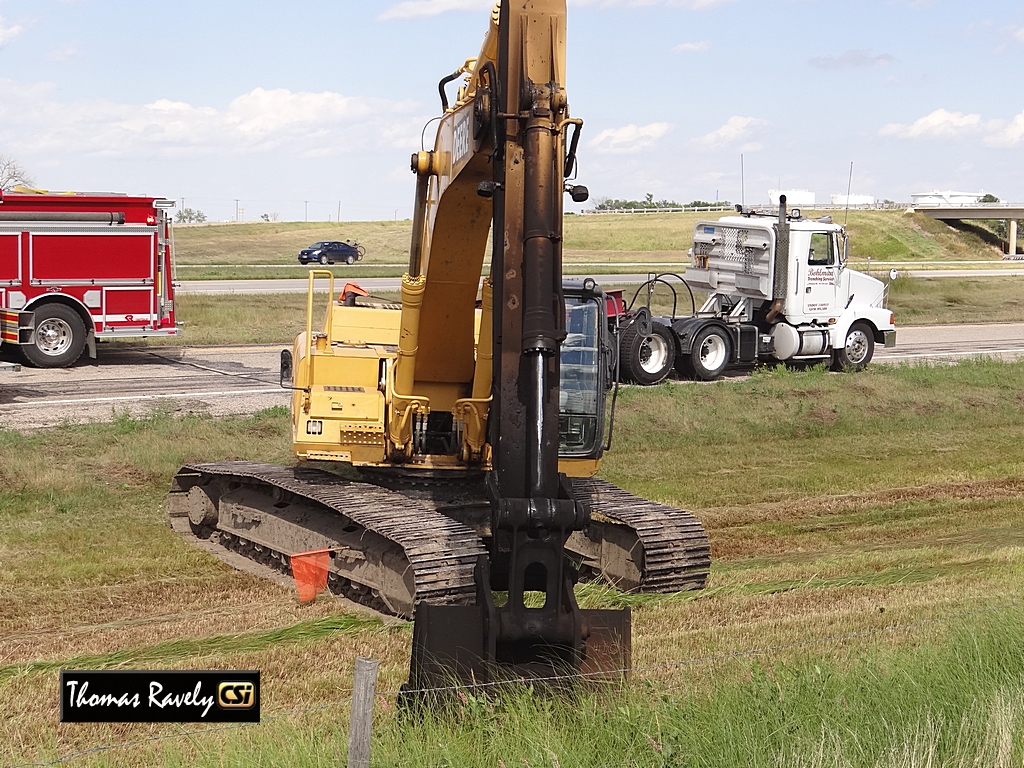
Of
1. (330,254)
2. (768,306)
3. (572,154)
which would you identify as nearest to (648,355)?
(768,306)

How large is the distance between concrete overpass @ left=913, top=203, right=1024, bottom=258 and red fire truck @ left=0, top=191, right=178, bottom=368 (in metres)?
82.8

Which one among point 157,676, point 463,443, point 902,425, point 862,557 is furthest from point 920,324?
point 157,676

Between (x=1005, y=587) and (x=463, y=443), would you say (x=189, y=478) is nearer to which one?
(x=463, y=443)

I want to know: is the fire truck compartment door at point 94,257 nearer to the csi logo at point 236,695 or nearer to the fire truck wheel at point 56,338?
the fire truck wheel at point 56,338

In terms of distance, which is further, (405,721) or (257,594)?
(257,594)

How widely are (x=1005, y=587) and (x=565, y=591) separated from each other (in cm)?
474

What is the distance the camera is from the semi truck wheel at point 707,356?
2370cm

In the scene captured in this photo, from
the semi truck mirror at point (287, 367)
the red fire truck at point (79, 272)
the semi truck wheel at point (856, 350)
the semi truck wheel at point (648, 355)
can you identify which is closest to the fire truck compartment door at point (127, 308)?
the red fire truck at point (79, 272)

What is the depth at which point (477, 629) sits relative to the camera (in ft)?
21.3

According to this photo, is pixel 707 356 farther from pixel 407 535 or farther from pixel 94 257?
pixel 407 535

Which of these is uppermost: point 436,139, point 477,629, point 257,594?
point 436,139

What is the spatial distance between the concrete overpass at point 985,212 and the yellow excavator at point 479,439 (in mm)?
91153

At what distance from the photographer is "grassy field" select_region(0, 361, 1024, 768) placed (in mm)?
5844

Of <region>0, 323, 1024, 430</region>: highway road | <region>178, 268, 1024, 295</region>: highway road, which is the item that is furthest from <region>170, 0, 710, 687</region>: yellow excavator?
<region>178, 268, 1024, 295</region>: highway road
